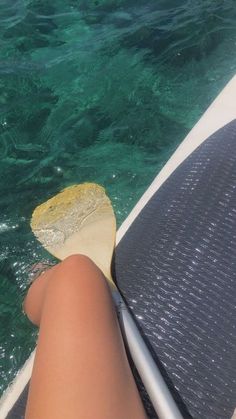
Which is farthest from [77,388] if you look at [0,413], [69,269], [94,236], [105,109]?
[105,109]

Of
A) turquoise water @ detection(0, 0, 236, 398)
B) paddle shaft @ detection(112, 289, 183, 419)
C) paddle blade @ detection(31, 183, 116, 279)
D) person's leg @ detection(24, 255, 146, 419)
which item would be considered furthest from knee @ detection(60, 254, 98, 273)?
turquoise water @ detection(0, 0, 236, 398)

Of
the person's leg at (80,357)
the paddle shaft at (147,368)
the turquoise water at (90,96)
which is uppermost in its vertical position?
the person's leg at (80,357)

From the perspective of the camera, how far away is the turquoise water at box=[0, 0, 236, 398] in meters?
2.84

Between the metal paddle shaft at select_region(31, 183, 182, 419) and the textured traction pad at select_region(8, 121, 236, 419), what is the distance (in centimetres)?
8

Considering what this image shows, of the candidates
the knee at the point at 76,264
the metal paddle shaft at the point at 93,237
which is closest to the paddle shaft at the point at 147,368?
the metal paddle shaft at the point at 93,237

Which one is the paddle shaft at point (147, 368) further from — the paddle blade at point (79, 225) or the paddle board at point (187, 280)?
the paddle blade at point (79, 225)

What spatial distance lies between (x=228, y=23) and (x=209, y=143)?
6.46 ft

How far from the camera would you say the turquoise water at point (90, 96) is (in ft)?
9.32

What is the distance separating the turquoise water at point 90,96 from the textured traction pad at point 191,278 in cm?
67

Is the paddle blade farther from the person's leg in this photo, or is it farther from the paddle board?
the person's leg

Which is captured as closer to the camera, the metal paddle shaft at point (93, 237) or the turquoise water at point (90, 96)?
the metal paddle shaft at point (93, 237)

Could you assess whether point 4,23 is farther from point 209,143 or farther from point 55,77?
point 209,143

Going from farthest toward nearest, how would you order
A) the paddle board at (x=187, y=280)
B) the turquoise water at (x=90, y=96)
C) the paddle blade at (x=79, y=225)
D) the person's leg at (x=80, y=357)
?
the turquoise water at (x=90, y=96) < the paddle blade at (x=79, y=225) < the paddle board at (x=187, y=280) < the person's leg at (x=80, y=357)

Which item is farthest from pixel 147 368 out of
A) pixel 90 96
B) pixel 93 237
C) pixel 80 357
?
pixel 90 96
